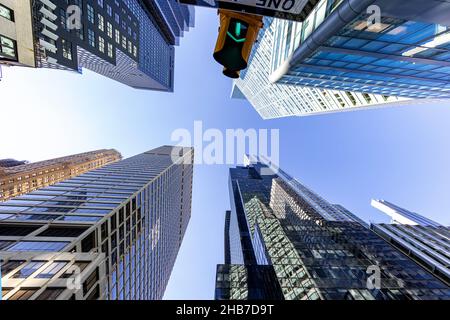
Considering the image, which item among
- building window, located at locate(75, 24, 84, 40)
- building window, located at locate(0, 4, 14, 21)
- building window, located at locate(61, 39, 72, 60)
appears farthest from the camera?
building window, located at locate(75, 24, 84, 40)

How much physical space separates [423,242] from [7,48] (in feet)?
246

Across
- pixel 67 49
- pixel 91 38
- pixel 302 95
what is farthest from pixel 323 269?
pixel 91 38

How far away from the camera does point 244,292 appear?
28391 millimetres

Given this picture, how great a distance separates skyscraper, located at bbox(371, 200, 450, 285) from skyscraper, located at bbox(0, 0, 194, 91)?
1925 inches

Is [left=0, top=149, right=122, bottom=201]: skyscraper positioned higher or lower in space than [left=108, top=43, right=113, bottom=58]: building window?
lower

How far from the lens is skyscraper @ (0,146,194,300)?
18.7 meters

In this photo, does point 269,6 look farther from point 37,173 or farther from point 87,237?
point 37,173

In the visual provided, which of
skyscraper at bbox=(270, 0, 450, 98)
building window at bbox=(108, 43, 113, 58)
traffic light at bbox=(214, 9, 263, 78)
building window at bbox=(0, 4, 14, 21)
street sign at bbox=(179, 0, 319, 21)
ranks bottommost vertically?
traffic light at bbox=(214, 9, 263, 78)

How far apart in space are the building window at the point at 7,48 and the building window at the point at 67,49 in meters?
20.1

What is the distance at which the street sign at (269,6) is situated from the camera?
2.73 metres

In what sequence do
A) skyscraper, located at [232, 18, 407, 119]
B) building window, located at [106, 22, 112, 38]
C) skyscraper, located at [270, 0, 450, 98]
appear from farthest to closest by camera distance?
building window, located at [106, 22, 112, 38] → skyscraper, located at [232, 18, 407, 119] → skyscraper, located at [270, 0, 450, 98]

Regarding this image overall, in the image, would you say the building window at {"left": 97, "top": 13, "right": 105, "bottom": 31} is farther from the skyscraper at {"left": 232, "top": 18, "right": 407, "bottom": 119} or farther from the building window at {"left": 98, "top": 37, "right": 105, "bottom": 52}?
the skyscraper at {"left": 232, "top": 18, "right": 407, "bottom": 119}

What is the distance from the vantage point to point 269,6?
9.36 ft

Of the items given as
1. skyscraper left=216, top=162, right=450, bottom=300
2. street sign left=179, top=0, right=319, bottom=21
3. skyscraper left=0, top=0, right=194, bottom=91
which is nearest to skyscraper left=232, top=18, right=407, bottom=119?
skyscraper left=216, top=162, right=450, bottom=300
